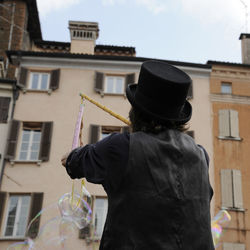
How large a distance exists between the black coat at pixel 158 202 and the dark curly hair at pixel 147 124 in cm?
7

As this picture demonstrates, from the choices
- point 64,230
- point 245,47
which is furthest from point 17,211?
point 245,47

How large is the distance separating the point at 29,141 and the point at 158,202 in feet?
61.5

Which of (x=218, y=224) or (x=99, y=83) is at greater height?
(x=99, y=83)

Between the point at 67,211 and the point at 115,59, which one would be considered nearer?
the point at 67,211

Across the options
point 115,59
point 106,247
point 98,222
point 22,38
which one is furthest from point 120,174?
point 22,38

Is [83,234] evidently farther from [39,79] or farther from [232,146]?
[39,79]

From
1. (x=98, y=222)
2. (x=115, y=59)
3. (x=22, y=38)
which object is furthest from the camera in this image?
(x=22, y=38)

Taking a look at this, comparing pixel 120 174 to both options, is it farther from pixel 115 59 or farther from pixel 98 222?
pixel 115 59

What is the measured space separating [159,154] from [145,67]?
52 centimetres

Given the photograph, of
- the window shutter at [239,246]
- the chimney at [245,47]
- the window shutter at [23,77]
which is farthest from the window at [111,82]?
the window shutter at [239,246]

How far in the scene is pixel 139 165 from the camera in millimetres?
2516

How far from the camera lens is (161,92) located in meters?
2.67

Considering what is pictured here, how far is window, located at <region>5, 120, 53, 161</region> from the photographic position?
20.0m

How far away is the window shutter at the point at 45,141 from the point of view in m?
20.0
